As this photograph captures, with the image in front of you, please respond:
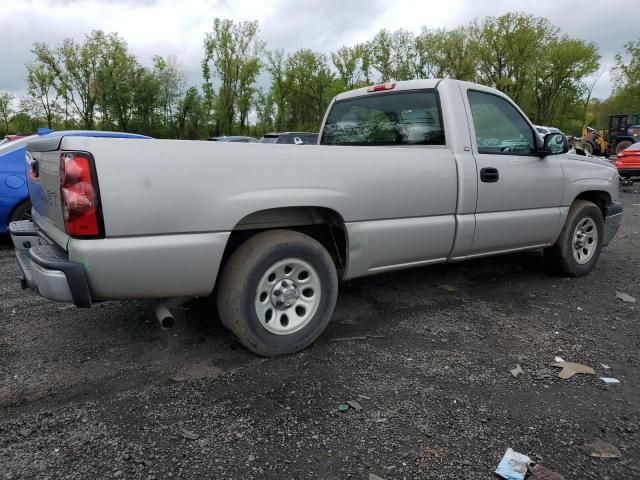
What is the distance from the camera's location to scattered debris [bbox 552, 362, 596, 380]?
2.91m

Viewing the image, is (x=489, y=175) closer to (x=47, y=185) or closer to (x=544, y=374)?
(x=544, y=374)

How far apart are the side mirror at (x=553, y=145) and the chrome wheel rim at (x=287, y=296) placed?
2.66m

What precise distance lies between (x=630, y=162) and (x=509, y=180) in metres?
13.9

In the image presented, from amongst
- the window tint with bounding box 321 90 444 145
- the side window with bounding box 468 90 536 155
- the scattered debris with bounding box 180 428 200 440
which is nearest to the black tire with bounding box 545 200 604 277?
the side window with bounding box 468 90 536 155

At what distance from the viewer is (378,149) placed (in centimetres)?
326

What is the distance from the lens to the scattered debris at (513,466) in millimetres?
2005

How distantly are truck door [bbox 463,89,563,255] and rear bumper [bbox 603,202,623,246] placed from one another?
106 centimetres

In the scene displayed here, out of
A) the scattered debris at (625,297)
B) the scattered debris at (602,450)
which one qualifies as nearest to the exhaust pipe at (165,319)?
the scattered debris at (602,450)

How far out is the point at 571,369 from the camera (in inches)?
117

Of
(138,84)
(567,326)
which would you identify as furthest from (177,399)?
(138,84)

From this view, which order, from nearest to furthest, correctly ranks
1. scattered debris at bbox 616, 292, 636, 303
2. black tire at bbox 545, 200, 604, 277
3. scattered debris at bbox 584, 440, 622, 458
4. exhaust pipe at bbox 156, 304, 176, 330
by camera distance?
scattered debris at bbox 584, 440, 622, 458 → exhaust pipe at bbox 156, 304, 176, 330 → scattered debris at bbox 616, 292, 636, 303 → black tire at bbox 545, 200, 604, 277

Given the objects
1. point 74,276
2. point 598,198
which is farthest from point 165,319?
point 598,198

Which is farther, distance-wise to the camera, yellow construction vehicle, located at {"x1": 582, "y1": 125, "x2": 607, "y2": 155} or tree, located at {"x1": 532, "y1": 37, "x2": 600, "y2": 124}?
tree, located at {"x1": 532, "y1": 37, "x2": 600, "y2": 124}

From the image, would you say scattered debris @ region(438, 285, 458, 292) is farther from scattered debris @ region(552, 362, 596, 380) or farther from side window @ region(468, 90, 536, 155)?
scattered debris @ region(552, 362, 596, 380)
